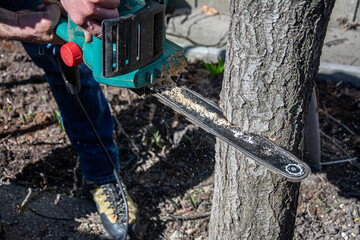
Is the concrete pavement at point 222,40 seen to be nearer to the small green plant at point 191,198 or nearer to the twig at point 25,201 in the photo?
the small green plant at point 191,198

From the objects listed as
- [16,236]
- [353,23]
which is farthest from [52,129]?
[353,23]

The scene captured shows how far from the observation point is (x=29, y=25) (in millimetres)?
1757

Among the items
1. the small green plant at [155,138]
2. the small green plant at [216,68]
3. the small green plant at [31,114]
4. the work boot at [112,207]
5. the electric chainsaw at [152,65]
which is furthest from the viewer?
the small green plant at [216,68]

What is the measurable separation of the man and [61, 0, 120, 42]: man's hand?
4.5 inches

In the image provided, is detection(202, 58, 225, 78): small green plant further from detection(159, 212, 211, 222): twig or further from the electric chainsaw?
the electric chainsaw

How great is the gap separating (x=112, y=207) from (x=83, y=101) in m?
0.63

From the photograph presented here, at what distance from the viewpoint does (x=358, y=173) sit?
2.44 metres

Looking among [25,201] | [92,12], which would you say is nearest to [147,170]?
[25,201]

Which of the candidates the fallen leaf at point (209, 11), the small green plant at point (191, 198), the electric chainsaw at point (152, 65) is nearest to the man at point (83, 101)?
the electric chainsaw at point (152, 65)

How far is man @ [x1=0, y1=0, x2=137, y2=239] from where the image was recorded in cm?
176

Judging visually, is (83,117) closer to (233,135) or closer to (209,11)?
(233,135)

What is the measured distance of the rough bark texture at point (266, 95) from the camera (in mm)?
1278

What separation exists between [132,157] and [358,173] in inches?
56.9

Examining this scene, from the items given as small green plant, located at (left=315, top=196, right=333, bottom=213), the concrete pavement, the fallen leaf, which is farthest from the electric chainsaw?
the fallen leaf
